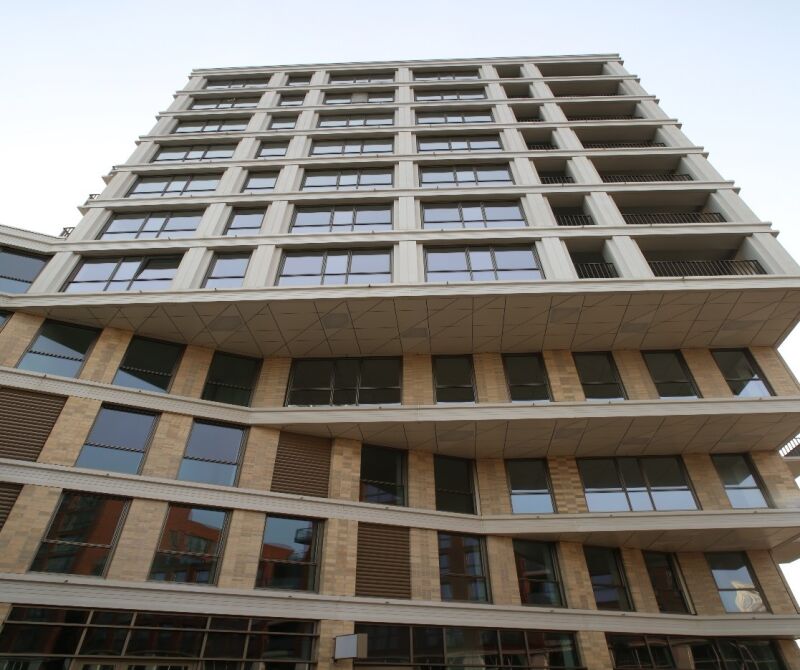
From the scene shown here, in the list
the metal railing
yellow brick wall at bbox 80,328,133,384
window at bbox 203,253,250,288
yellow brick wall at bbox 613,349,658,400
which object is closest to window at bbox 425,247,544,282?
the metal railing

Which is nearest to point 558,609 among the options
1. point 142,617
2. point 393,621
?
point 393,621

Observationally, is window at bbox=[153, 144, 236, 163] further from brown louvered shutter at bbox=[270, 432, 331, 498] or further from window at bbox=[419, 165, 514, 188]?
brown louvered shutter at bbox=[270, 432, 331, 498]

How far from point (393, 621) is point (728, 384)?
1279 cm

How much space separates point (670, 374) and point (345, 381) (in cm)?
1074

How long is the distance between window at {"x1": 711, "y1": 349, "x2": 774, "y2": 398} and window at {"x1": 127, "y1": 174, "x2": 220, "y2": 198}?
2027 cm

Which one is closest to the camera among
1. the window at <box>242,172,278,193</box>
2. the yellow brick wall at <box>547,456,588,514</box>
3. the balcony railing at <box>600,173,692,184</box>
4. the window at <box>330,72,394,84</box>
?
the yellow brick wall at <box>547,456,588,514</box>

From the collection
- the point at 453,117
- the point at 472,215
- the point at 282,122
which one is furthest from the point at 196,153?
the point at 472,215

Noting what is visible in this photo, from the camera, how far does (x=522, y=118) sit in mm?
26234

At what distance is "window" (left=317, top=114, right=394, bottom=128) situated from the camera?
24969 mm

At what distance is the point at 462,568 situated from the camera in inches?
540

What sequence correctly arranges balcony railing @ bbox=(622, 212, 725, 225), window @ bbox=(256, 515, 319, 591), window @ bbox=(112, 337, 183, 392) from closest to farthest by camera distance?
window @ bbox=(256, 515, 319, 591) < window @ bbox=(112, 337, 183, 392) < balcony railing @ bbox=(622, 212, 725, 225)

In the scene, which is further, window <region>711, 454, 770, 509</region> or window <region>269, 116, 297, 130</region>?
window <region>269, 116, 297, 130</region>

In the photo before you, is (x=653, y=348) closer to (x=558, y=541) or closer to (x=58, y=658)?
(x=558, y=541)

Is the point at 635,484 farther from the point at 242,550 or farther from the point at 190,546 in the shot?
the point at 190,546
